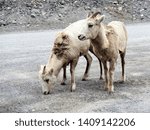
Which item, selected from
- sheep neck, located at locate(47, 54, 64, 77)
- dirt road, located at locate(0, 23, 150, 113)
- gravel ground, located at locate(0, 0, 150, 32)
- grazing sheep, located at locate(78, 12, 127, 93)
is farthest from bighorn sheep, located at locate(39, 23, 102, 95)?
gravel ground, located at locate(0, 0, 150, 32)

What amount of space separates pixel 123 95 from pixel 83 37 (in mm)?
1669

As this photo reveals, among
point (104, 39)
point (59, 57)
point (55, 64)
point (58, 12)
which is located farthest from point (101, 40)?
point (58, 12)

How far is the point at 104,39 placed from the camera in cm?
1055

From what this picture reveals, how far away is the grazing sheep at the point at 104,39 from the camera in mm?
10141

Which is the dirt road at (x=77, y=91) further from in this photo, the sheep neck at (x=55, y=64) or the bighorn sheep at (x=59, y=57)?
the sheep neck at (x=55, y=64)

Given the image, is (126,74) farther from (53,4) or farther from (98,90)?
(53,4)

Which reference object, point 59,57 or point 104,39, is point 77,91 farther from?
point 104,39

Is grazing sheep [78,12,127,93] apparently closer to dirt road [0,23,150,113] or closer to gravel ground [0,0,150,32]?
dirt road [0,23,150,113]

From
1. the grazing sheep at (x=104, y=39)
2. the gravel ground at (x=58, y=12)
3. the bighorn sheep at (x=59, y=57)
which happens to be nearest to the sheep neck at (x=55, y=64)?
the bighorn sheep at (x=59, y=57)

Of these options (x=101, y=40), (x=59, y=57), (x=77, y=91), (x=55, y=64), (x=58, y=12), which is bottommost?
(x=58, y=12)

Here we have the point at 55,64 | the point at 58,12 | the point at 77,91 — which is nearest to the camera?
the point at 55,64

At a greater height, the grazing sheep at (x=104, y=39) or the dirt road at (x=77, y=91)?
the grazing sheep at (x=104, y=39)

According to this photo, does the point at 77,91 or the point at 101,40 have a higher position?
the point at 101,40

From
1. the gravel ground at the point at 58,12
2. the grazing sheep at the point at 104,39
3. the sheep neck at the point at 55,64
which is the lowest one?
the gravel ground at the point at 58,12
